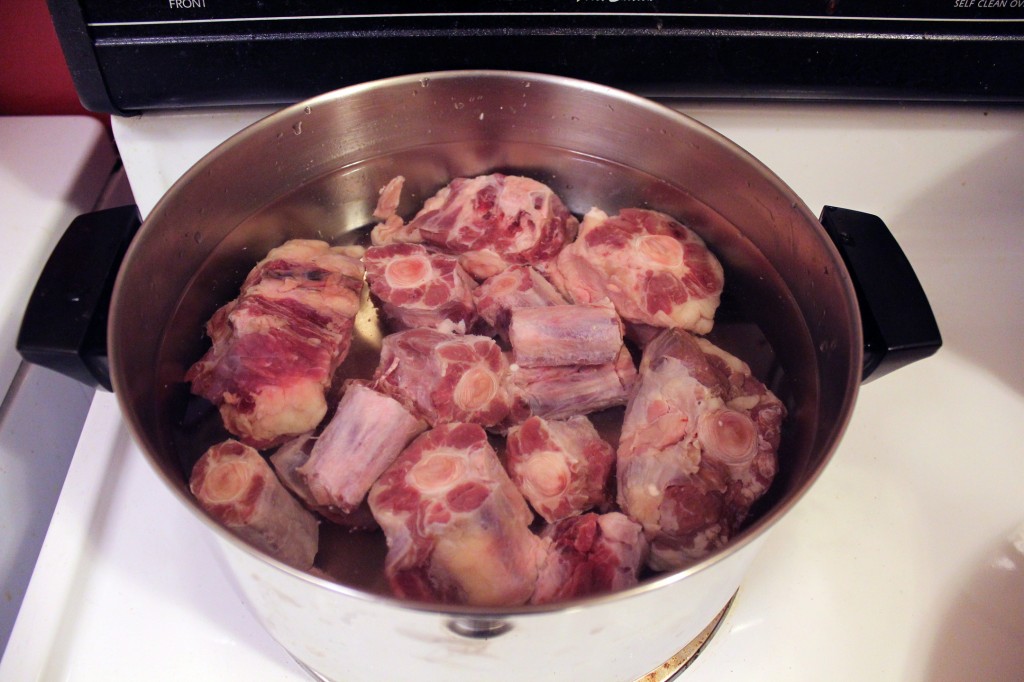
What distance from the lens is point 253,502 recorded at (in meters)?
0.85

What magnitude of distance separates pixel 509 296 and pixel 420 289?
13 centimetres

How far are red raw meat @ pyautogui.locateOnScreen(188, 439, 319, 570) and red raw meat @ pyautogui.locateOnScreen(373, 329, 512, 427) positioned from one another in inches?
7.3

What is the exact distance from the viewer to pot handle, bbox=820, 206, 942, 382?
0.83 metres

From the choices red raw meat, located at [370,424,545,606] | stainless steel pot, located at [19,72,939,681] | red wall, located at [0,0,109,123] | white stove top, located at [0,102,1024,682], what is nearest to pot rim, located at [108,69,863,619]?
stainless steel pot, located at [19,72,939,681]

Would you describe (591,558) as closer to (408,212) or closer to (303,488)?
(303,488)

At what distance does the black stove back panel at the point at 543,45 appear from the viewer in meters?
0.95

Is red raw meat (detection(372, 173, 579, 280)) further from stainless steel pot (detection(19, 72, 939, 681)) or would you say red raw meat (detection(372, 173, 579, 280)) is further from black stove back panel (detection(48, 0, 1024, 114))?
black stove back panel (detection(48, 0, 1024, 114))

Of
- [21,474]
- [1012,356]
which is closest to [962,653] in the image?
[1012,356]

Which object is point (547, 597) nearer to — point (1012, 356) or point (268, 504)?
point (268, 504)

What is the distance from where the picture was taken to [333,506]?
0.91m

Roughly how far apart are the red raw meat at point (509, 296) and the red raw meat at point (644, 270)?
0.06 m

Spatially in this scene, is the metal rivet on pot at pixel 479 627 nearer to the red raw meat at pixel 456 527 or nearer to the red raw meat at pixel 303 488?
the red raw meat at pixel 456 527

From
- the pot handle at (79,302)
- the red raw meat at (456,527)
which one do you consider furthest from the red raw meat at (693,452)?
the pot handle at (79,302)

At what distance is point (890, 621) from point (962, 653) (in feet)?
0.26
